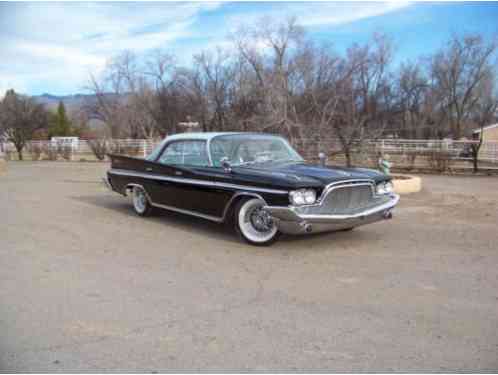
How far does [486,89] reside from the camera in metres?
45.6

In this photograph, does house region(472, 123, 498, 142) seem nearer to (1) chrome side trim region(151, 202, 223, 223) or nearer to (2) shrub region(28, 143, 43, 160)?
(2) shrub region(28, 143, 43, 160)

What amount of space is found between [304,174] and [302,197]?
0.46m

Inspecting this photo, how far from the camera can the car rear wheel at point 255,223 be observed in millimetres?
6043

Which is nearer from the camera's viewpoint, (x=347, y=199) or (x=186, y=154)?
(x=347, y=199)

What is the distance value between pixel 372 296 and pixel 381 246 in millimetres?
2037

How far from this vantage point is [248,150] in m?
7.06

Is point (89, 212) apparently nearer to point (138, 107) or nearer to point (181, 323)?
point (181, 323)

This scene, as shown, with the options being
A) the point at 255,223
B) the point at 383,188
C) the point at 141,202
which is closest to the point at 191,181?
the point at 255,223

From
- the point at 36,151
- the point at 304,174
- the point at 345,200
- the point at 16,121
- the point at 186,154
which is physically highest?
the point at 16,121

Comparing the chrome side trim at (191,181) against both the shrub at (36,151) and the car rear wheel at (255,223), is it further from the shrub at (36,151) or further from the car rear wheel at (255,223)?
the shrub at (36,151)

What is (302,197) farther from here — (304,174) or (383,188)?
(383,188)

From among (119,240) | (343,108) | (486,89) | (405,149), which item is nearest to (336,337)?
(119,240)

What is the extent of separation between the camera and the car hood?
5691 mm

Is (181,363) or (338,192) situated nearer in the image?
(181,363)
